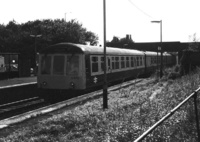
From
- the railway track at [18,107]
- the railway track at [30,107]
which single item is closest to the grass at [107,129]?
the railway track at [30,107]

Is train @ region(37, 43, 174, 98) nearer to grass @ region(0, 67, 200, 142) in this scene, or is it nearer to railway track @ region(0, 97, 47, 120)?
railway track @ region(0, 97, 47, 120)

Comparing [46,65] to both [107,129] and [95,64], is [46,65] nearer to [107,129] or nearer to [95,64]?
[95,64]

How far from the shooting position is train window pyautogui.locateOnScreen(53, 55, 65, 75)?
45.4 feet

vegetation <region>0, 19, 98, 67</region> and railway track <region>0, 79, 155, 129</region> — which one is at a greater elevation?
vegetation <region>0, 19, 98, 67</region>

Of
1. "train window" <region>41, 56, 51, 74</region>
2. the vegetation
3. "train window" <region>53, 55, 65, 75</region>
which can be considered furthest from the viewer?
the vegetation

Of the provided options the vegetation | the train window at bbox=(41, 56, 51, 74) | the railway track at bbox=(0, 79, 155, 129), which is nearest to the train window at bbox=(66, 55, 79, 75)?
the train window at bbox=(41, 56, 51, 74)

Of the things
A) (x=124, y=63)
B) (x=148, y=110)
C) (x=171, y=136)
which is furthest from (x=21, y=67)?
(x=171, y=136)

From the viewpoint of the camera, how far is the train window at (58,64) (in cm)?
1383

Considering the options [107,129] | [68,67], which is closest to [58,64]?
[68,67]

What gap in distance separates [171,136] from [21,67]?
24498 mm

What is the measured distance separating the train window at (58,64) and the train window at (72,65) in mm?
286

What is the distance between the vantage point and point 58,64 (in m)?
13.9

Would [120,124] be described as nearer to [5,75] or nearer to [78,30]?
[5,75]

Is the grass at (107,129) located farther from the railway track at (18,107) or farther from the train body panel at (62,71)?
the train body panel at (62,71)
